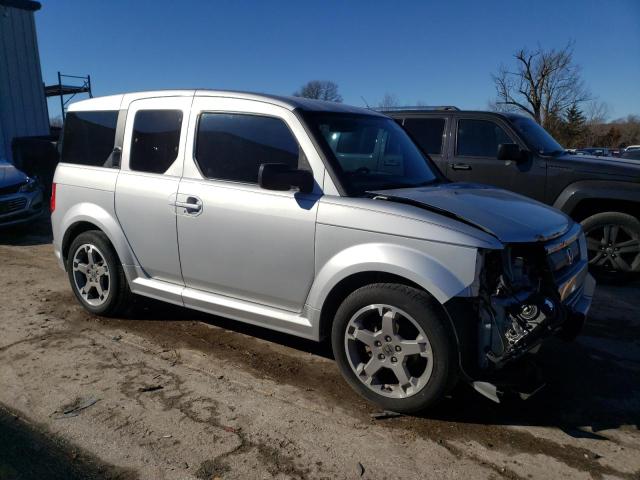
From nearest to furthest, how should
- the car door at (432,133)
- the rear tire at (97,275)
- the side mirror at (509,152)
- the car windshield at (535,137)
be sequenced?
the rear tire at (97,275)
the side mirror at (509,152)
the car windshield at (535,137)
the car door at (432,133)

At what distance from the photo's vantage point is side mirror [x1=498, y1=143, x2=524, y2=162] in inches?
248

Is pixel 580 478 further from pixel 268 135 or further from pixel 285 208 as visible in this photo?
pixel 268 135

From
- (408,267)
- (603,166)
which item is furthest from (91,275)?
(603,166)

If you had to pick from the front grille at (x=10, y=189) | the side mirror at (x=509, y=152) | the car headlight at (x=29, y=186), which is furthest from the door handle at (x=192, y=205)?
the car headlight at (x=29, y=186)

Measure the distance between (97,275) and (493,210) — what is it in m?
3.42

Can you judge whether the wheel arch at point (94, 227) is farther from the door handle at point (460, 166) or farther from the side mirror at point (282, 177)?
the door handle at point (460, 166)

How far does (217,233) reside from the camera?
3.83 meters

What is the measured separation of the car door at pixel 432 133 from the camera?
697 centimetres

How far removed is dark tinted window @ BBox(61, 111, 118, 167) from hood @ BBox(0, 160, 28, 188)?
4.55 meters

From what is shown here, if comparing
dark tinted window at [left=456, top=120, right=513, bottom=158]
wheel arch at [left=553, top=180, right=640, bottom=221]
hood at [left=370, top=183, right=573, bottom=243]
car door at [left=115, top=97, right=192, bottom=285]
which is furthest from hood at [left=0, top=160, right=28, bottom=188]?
wheel arch at [left=553, top=180, right=640, bottom=221]

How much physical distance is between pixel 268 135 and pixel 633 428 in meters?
2.96

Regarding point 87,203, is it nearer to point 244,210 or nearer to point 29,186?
point 244,210

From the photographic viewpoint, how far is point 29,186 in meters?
9.17

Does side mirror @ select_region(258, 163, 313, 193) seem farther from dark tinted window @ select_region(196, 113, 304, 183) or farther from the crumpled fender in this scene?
the crumpled fender
